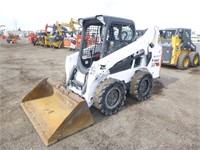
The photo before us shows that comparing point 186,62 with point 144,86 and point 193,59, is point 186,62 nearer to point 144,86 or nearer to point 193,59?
point 193,59

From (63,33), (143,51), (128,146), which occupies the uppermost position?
(63,33)

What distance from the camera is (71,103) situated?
11.4 feet

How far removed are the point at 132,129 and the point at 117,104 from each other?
73cm

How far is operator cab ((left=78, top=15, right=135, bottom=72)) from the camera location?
3.92 m

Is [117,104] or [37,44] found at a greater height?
[37,44]

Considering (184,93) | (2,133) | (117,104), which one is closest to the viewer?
(2,133)

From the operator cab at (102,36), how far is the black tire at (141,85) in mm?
881

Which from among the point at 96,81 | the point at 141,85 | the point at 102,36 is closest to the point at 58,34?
the point at 102,36

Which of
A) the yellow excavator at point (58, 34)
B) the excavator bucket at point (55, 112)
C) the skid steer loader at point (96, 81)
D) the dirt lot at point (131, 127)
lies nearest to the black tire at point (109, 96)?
the skid steer loader at point (96, 81)

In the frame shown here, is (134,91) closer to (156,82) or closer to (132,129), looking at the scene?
(132,129)

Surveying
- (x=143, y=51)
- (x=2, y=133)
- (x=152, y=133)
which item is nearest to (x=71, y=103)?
(x=2, y=133)

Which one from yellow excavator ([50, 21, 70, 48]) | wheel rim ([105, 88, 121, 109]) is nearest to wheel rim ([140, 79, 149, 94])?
wheel rim ([105, 88, 121, 109])

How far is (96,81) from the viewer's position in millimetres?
3693

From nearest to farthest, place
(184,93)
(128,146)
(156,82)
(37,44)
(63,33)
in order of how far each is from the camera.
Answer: (128,146)
(184,93)
(156,82)
(63,33)
(37,44)
